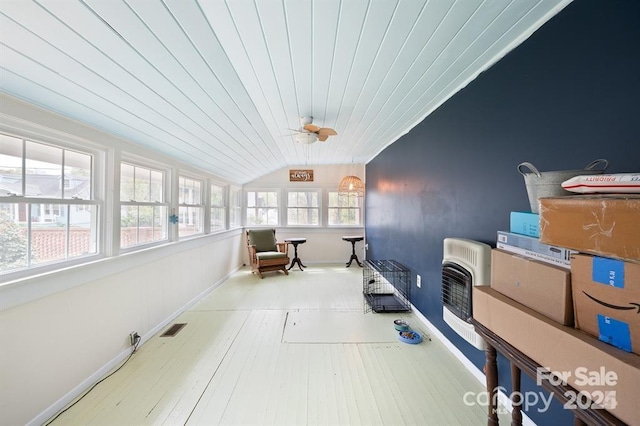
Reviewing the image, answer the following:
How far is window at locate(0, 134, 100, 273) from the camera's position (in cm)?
136

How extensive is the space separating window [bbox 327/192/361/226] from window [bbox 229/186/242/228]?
7.15ft

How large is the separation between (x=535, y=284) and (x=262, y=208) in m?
5.35

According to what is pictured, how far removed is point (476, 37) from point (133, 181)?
3.10 metres

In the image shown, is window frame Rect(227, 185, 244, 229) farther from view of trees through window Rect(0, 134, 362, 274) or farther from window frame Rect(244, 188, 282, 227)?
view of trees through window Rect(0, 134, 362, 274)

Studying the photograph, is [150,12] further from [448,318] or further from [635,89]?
[448,318]

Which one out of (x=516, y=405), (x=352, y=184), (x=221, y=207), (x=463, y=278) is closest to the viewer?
(x=516, y=405)

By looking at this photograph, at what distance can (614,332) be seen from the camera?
0.67m

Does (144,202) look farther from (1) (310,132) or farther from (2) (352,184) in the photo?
(2) (352,184)

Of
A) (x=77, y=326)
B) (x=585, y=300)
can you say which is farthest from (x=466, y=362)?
(x=77, y=326)

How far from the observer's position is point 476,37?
1.39 m

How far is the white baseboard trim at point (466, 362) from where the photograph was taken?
1488mm

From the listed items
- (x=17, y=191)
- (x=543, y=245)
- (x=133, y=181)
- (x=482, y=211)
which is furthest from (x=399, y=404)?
(x=133, y=181)

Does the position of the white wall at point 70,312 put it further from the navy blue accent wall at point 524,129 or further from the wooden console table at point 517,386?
the navy blue accent wall at point 524,129

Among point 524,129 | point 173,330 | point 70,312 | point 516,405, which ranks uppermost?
point 524,129
